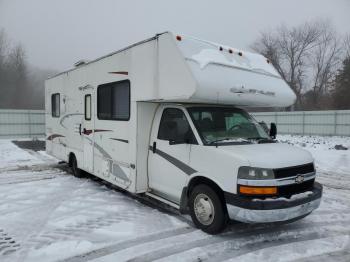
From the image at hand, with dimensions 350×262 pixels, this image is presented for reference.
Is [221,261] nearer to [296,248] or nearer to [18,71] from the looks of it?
[296,248]

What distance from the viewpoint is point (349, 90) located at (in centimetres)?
3052

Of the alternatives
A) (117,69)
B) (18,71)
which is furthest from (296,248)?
(18,71)

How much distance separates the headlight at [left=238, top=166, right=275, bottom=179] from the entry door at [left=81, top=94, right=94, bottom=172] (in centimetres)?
471

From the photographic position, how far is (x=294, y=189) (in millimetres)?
4793

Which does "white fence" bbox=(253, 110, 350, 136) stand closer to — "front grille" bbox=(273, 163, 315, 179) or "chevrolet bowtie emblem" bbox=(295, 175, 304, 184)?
"front grille" bbox=(273, 163, 315, 179)

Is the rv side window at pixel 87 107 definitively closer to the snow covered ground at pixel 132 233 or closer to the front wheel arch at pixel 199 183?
the snow covered ground at pixel 132 233

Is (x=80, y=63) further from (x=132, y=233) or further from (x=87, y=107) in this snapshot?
(x=132, y=233)

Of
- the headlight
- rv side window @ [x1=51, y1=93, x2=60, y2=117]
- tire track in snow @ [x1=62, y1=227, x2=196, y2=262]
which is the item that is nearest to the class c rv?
the headlight

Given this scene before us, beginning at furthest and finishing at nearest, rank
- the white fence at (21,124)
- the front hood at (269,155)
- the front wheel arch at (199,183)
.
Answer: the white fence at (21,124)
the front wheel arch at (199,183)
the front hood at (269,155)

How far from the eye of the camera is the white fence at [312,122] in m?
22.9

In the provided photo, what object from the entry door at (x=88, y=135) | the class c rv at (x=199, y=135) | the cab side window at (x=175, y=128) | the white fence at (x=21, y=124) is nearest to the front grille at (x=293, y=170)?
the class c rv at (x=199, y=135)

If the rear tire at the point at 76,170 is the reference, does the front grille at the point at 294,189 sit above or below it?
above

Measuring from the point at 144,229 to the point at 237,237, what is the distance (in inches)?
59.4

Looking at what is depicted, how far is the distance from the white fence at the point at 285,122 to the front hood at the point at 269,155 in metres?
19.9
